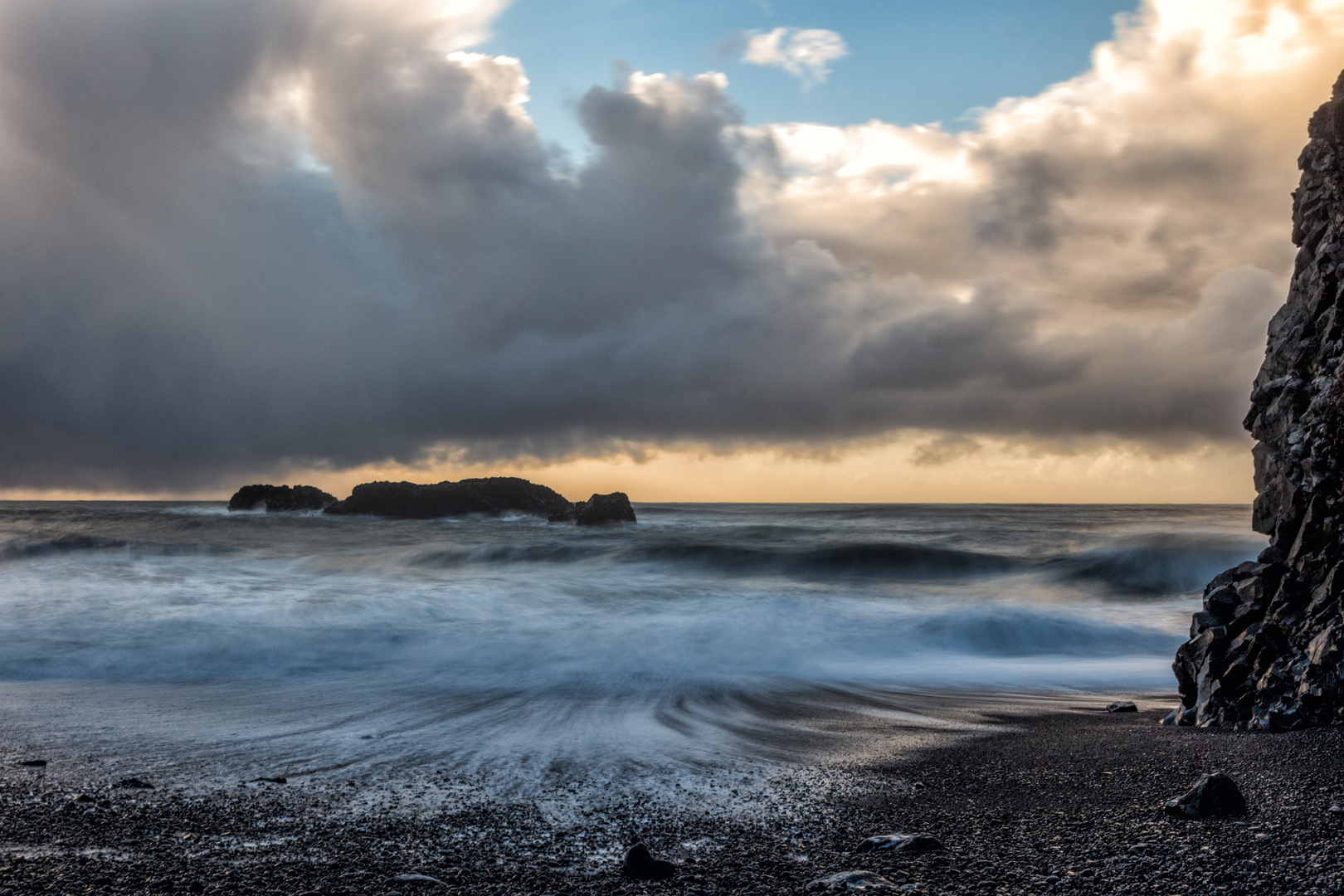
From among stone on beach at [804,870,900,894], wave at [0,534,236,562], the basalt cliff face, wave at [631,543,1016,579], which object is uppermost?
the basalt cliff face

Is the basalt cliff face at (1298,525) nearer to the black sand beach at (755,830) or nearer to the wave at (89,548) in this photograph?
the black sand beach at (755,830)

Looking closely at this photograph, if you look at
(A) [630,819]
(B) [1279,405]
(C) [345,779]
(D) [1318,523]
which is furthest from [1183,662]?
(C) [345,779]

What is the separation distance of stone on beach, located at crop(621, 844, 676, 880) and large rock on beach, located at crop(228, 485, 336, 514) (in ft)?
196

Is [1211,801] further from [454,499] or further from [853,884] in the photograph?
[454,499]

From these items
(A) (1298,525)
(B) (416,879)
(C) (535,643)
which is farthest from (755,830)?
(C) (535,643)

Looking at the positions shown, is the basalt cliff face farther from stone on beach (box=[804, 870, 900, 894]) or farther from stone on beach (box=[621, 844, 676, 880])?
stone on beach (box=[621, 844, 676, 880])

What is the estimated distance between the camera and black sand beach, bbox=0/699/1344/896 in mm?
3008

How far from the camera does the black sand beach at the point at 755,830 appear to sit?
301cm

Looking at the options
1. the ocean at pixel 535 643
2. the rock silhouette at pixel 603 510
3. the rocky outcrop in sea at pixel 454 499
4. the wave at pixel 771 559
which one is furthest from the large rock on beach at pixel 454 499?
the ocean at pixel 535 643

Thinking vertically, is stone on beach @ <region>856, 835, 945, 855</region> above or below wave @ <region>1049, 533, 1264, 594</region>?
above

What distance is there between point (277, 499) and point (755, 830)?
2431 inches

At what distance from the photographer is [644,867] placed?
316cm

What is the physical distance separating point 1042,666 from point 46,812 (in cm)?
1072

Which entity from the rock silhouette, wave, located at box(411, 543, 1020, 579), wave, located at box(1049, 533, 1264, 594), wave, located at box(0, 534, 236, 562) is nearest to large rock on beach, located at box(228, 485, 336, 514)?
the rock silhouette
